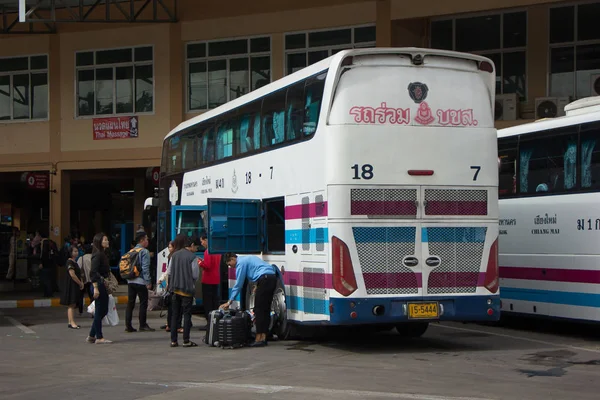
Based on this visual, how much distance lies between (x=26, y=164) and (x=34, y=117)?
1.71 meters

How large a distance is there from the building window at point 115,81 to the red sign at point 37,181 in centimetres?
255

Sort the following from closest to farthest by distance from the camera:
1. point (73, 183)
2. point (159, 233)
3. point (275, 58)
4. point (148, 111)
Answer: point (159, 233) < point (275, 58) < point (148, 111) < point (73, 183)

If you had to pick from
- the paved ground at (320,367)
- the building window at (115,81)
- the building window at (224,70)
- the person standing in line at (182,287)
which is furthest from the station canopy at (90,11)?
the person standing in line at (182,287)

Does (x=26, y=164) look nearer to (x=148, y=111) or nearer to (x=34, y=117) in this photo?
(x=34, y=117)

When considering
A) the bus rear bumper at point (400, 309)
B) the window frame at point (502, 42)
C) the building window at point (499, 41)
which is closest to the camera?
the bus rear bumper at point (400, 309)

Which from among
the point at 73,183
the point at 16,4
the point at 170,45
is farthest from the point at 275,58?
the point at 73,183

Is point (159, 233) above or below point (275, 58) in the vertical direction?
below

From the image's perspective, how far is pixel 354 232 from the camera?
539 inches

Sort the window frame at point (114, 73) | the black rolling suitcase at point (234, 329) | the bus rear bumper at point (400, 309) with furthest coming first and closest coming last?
1. the window frame at point (114, 73)
2. the black rolling suitcase at point (234, 329)
3. the bus rear bumper at point (400, 309)

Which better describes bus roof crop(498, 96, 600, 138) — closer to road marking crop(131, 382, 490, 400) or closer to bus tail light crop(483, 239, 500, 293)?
bus tail light crop(483, 239, 500, 293)

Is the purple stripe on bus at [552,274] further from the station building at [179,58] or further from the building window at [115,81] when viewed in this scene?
the building window at [115,81]

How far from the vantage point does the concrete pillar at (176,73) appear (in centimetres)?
3219

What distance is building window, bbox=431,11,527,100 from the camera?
2788cm

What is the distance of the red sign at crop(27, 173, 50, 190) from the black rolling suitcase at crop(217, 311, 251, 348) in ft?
67.9
